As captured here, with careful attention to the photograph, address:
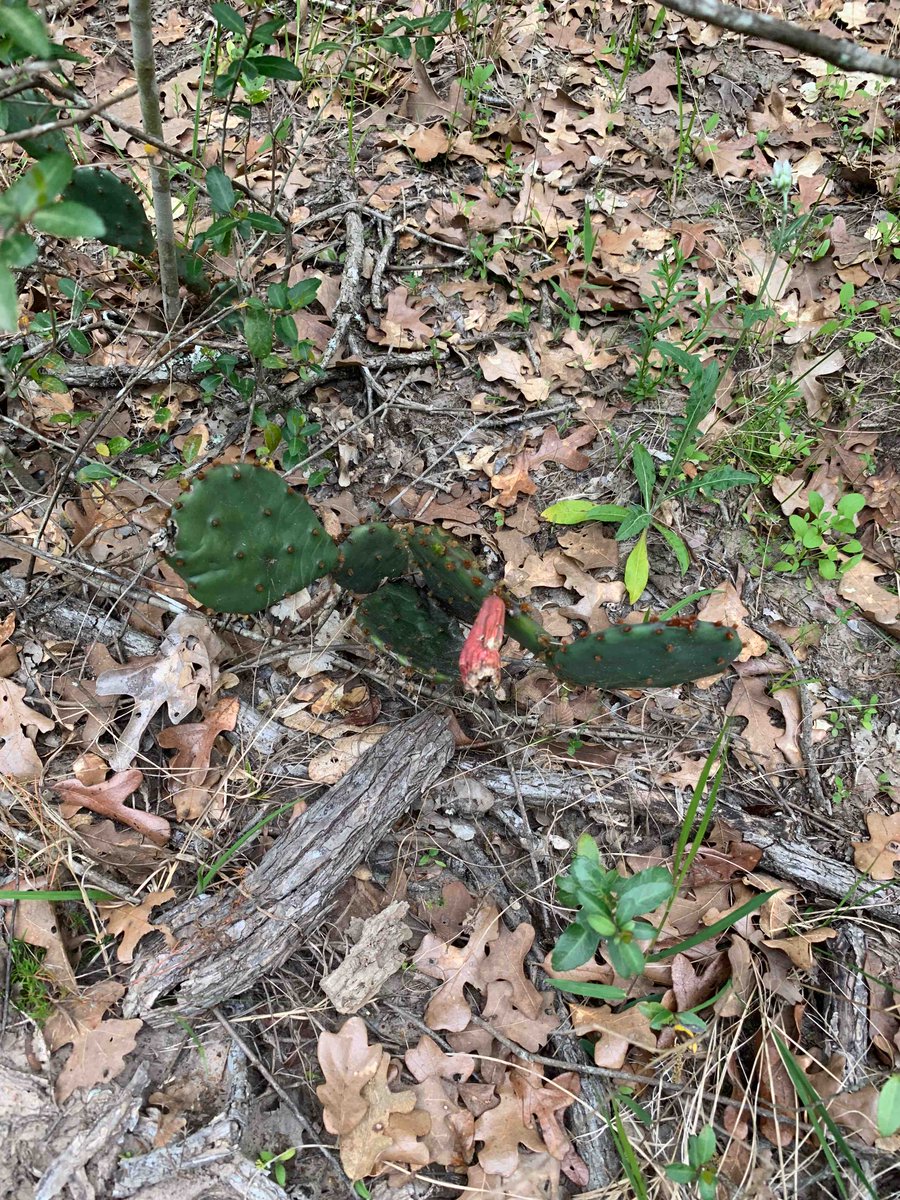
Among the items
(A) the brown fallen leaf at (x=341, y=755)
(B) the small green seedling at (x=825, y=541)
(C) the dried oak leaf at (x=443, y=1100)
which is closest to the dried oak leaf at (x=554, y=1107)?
(C) the dried oak leaf at (x=443, y=1100)

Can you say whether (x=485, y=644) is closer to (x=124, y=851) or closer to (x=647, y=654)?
(x=647, y=654)

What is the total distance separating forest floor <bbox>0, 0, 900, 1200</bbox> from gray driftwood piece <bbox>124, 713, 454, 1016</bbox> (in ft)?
0.04

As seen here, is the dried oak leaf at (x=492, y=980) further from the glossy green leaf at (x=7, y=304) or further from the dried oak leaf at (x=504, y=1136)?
the glossy green leaf at (x=7, y=304)

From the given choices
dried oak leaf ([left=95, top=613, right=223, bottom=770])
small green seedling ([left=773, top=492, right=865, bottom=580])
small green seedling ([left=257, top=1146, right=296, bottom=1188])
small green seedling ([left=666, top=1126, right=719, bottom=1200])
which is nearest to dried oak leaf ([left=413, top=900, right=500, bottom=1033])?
small green seedling ([left=257, top=1146, right=296, bottom=1188])

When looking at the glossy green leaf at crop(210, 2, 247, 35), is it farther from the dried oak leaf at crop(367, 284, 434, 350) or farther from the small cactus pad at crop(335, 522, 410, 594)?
the small cactus pad at crop(335, 522, 410, 594)

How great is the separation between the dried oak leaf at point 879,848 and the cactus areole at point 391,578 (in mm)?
752

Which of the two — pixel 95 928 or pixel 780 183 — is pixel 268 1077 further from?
pixel 780 183

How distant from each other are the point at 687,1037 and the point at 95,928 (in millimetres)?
1512

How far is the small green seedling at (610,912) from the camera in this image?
1.68 m

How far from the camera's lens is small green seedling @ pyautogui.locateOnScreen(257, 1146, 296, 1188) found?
1789mm

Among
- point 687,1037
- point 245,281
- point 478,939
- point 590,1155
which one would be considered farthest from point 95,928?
point 245,281

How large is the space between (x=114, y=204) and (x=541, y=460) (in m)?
1.56

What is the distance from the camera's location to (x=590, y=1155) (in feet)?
6.12

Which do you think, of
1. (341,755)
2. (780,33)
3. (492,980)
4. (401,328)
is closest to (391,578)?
(341,755)
